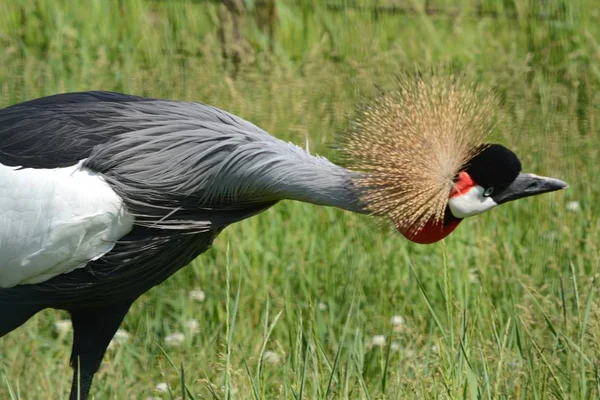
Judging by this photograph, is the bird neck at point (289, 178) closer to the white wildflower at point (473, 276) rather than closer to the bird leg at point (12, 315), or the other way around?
the bird leg at point (12, 315)

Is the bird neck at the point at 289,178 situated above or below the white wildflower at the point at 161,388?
above

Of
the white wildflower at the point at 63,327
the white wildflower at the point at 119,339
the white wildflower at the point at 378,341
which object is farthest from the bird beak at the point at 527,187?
the white wildflower at the point at 63,327

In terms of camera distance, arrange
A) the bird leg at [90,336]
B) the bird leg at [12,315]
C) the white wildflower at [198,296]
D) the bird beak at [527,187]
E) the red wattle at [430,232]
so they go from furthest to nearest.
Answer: the white wildflower at [198,296] < the bird leg at [90,336] < the bird leg at [12,315] < the red wattle at [430,232] < the bird beak at [527,187]

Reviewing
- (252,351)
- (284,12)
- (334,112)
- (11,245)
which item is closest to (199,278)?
(252,351)

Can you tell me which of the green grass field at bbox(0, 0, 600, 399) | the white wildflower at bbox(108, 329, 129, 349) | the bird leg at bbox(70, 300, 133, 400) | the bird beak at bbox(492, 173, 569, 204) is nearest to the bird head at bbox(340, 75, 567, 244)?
the bird beak at bbox(492, 173, 569, 204)

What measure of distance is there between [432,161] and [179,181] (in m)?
0.55

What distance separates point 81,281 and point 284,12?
237 cm

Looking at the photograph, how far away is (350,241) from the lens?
3.24 meters

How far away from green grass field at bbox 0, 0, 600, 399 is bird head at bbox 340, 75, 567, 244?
102 millimetres

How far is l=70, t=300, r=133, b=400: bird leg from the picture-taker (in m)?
2.55

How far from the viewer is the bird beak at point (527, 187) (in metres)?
2.18

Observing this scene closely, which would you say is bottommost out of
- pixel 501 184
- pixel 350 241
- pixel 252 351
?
pixel 252 351

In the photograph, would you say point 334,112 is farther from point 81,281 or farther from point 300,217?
point 81,281

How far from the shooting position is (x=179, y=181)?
2320 millimetres
